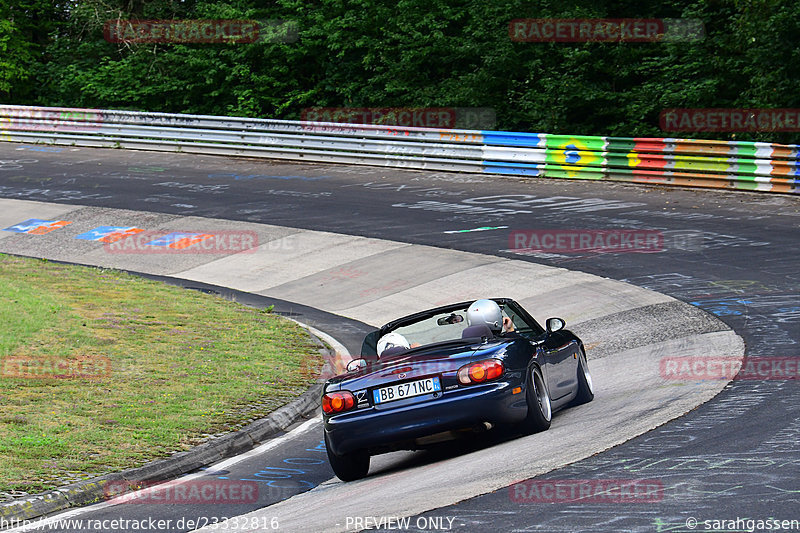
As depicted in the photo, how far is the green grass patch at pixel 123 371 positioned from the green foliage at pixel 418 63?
15.0 metres

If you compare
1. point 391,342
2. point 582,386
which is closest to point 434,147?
point 582,386

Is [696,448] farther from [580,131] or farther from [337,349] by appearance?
[580,131]

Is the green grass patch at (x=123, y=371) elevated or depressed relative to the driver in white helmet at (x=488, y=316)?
depressed

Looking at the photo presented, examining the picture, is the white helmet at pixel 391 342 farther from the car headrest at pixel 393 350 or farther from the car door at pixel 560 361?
the car door at pixel 560 361

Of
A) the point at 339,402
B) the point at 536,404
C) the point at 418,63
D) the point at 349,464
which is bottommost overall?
the point at 349,464

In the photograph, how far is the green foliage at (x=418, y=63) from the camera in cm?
2769

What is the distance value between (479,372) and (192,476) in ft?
8.81

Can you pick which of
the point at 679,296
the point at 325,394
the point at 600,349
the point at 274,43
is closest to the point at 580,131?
the point at 274,43

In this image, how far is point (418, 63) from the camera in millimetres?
32906

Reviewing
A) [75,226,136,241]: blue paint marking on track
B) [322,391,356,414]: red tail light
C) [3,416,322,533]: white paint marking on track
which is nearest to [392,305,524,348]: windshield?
[322,391,356,414]: red tail light

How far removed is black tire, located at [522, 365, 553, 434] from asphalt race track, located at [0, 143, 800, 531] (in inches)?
11.6

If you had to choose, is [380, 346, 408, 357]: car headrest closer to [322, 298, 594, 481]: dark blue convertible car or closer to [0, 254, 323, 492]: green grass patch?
[322, 298, 594, 481]: dark blue convertible car

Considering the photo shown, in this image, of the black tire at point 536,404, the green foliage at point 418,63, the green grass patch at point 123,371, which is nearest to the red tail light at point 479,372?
the black tire at point 536,404

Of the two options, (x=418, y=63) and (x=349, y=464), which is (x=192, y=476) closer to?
(x=349, y=464)
